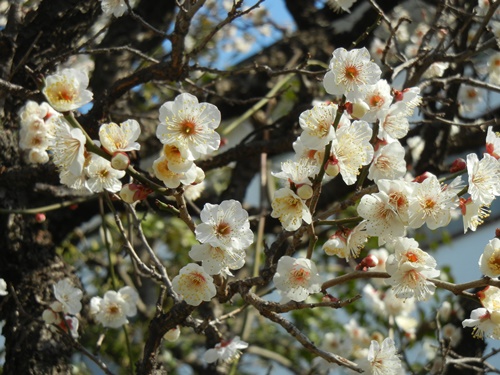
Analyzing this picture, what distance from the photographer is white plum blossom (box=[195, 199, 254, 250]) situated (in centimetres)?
149

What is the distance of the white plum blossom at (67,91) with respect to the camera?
148 cm

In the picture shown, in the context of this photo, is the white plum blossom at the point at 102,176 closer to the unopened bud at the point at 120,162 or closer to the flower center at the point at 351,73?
the unopened bud at the point at 120,162

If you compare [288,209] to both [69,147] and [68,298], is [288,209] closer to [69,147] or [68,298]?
[69,147]

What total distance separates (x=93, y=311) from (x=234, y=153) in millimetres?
701

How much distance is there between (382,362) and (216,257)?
17.8 inches

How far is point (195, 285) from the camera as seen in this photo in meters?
1.59

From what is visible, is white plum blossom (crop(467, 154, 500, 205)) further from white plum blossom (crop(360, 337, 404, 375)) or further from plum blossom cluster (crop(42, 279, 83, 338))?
plum blossom cluster (crop(42, 279, 83, 338))

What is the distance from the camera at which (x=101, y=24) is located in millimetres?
3441

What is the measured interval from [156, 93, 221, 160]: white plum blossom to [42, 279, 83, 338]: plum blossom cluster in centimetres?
76

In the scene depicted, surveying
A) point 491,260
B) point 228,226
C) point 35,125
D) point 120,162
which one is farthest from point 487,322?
point 35,125

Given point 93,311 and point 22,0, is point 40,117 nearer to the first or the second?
point 93,311

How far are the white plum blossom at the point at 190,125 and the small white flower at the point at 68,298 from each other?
30.0 inches

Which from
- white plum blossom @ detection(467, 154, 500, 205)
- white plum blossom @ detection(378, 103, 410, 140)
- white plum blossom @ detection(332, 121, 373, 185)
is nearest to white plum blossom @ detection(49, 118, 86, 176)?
white plum blossom @ detection(332, 121, 373, 185)

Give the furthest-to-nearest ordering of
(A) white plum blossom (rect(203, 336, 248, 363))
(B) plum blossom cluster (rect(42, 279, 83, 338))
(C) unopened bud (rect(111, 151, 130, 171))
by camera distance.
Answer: (B) plum blossom cluster (rect(42, 279, 83, 338))
(A) white plum blossom (rect(203, 336, 248, 363))
(C) unopened bud (rect(111, 151, 130, 171))
